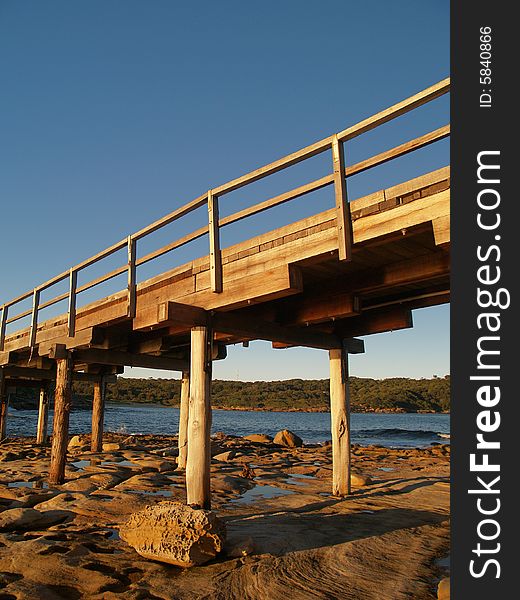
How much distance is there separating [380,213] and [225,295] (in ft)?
9.27

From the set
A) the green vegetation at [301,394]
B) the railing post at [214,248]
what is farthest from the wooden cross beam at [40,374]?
the green vegetation at [301,394]

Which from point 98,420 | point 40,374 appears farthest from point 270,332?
point 40,374

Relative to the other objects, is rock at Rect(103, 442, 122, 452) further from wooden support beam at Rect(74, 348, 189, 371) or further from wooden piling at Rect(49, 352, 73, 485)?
wooden piling at Rect(49, 352, 73, 485)

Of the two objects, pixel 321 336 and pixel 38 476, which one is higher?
pixel 321 336

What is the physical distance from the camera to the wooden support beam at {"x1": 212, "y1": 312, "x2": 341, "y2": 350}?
870 cm

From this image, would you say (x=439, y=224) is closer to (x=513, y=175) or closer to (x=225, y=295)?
(x=513, y=175)

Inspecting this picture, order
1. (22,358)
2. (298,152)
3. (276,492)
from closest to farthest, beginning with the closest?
1. (298,152)
2. (276,492)
3. (22,358)

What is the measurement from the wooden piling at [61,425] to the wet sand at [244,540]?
410 mm

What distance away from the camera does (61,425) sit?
39.8 feet

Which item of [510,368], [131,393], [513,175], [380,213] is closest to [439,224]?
[380,213]

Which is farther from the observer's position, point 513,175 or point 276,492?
point 276,492

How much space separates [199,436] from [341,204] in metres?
4.18

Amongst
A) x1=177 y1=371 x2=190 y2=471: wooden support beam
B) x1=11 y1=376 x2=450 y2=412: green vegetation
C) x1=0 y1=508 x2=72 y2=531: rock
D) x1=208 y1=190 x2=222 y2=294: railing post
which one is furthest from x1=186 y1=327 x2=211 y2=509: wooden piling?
x1=11 y1=376 x2=450 y2=412: green vegetation

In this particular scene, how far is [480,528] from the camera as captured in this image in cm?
321
